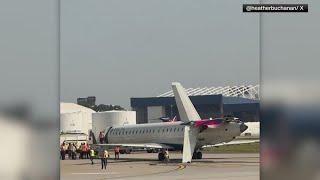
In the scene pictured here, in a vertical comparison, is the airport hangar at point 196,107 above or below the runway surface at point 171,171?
above

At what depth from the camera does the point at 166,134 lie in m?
39.8

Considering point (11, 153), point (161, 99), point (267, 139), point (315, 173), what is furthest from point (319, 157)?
point (161, 99)

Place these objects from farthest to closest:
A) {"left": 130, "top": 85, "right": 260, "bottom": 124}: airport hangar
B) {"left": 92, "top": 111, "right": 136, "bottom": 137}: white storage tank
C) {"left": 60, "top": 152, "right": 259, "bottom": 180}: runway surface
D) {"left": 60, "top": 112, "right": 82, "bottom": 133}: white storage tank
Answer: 1. {"left": 130, "top": 85, "right": 260, "bottom": 124}: airport hangar
2. {"left": 60, "top": 112, "right": 82, "bottom": 133}: white storage tank
3. {"left": 92, "top": 111, "right": 136, "bottom": 137}: white storage tank
4. {"left": 60, "top": 152, "right": 259, "bottom": 180}: runway surface

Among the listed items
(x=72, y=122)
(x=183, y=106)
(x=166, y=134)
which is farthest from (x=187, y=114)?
(x=72, y=122)

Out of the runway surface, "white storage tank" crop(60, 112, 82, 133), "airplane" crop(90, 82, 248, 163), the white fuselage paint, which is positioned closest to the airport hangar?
"white storage tank" crop(60, 112, 82, 133)

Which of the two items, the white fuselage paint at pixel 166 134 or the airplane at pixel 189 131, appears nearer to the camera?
the airplane at pixel 189 131

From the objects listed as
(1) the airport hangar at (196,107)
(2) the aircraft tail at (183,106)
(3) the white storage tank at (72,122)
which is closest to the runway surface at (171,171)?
(2) the aircraft tail at (183,106)

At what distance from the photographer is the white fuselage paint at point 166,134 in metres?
36.5

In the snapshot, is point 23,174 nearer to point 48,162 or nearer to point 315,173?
point 48,162

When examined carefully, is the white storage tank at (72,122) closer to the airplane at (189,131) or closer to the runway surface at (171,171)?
the airplane at (189,131)

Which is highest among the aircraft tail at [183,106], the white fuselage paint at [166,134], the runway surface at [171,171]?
the aircraft tail at [183,106]

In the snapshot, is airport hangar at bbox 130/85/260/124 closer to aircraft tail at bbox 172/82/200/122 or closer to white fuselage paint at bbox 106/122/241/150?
white fuselage paint at bbox 106/122/241/150

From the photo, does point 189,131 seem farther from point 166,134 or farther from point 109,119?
point 109,119

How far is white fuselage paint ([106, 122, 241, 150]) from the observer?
3653cm
